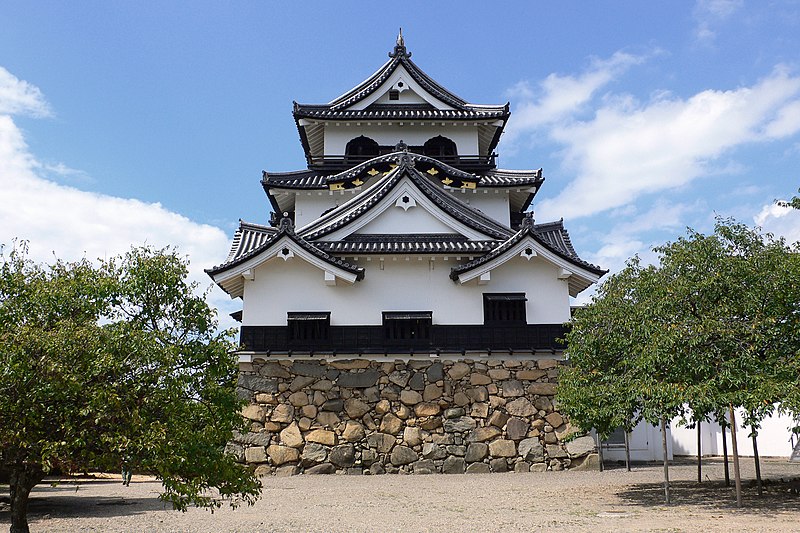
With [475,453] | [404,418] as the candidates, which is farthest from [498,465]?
[404,418]

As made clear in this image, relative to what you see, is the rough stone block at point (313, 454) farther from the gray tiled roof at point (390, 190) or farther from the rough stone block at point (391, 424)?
the gray tiled roof at point (390, 190)

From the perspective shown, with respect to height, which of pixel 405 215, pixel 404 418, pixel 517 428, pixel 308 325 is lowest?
pixel 517 428

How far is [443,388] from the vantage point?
60.4 ft

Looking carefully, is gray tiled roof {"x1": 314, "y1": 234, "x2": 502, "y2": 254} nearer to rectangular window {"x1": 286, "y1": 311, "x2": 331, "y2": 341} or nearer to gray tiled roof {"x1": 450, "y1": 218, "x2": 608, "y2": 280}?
gray tiled roof {"x1": 450, "y1": 218, "x2": 608, "y2": 280}

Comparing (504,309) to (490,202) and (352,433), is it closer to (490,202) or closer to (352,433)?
(352,433)

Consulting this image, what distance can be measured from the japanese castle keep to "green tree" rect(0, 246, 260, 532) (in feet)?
31.7

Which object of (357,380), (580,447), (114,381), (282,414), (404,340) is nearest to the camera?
(114,381)

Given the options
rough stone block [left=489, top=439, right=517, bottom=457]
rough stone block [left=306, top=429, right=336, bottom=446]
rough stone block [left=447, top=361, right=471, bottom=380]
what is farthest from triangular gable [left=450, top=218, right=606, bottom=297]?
rough stone block [left=306, top=429, right=336, bottom=446]

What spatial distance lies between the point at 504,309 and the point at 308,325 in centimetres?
574

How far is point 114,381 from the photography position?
285 inches

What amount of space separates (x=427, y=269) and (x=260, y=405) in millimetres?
6164

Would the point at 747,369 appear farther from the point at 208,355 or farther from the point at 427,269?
the point at 427,269

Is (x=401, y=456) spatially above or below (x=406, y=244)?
below

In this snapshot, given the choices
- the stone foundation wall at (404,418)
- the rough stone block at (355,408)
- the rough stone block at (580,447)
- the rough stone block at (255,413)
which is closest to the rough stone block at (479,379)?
the stone foundation wall at (404,418)
